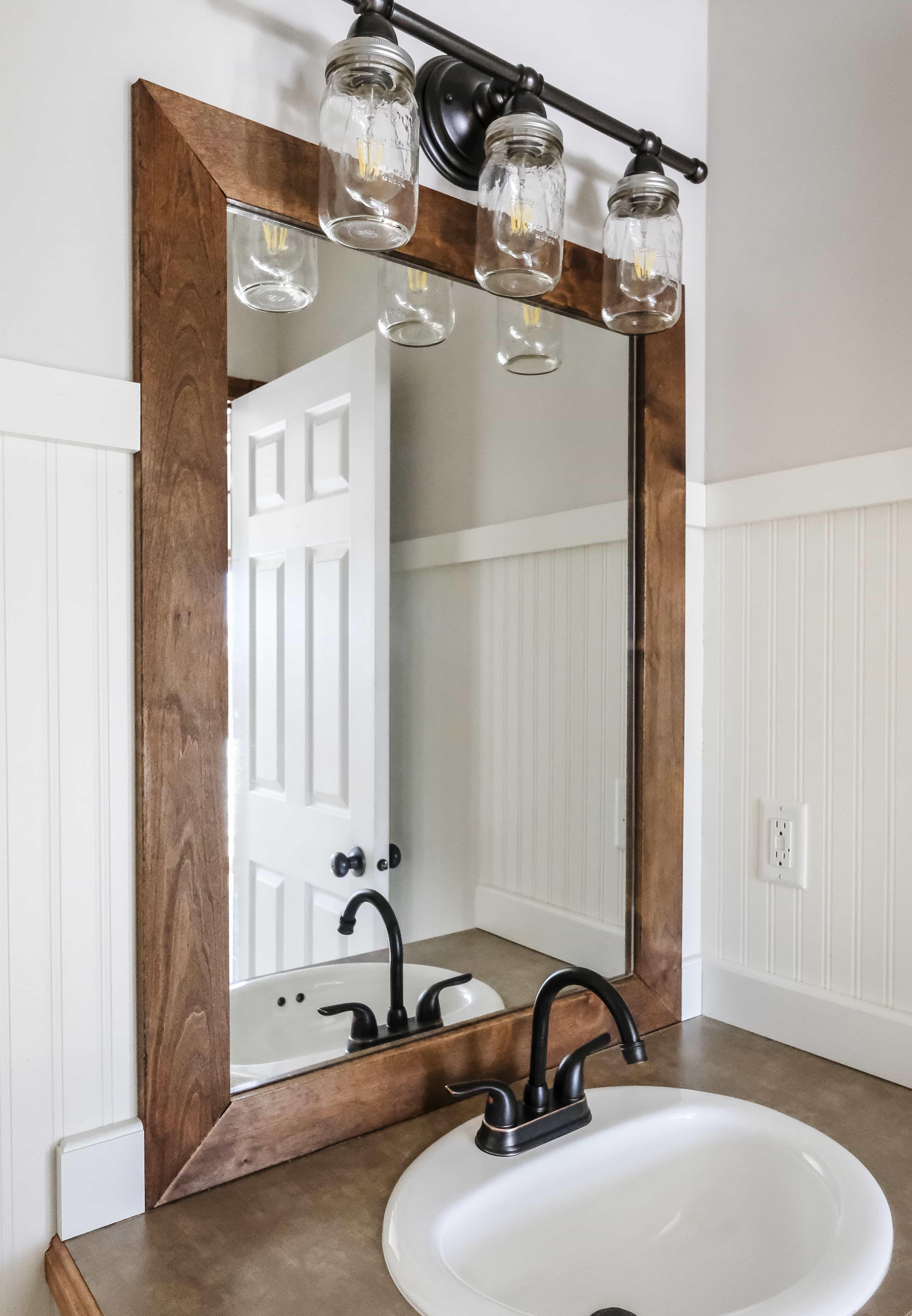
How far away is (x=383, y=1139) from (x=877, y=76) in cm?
139

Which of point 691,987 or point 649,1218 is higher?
point 691,987

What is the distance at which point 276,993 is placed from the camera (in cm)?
95

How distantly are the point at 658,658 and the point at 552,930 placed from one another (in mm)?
399

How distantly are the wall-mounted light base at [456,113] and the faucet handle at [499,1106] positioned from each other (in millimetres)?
1002

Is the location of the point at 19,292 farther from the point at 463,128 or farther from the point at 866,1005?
the point at 866,1005

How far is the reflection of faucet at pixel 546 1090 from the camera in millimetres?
933

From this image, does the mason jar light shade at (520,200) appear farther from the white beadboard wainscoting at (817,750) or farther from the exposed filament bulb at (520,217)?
the white beadboard wainscoting at (817,750)

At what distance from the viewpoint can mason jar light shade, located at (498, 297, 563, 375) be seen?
1148 mm

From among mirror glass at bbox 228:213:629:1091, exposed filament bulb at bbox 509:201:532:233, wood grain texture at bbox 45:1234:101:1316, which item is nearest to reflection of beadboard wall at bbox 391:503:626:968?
mirror glass at bbox 228:213:629:1091

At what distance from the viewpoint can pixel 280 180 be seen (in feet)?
3.09

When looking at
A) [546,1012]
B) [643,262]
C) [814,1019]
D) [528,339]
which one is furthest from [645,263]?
[814,1019]

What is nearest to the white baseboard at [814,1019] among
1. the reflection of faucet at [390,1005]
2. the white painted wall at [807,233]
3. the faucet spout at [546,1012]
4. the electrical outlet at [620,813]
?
the electrical outlet at [620,813]

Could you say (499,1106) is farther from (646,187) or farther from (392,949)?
(646,187)

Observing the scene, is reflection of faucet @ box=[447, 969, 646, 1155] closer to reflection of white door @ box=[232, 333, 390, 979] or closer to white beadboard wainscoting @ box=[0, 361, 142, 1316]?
reflection of white door @ box=[232, 333, 390, 979]
